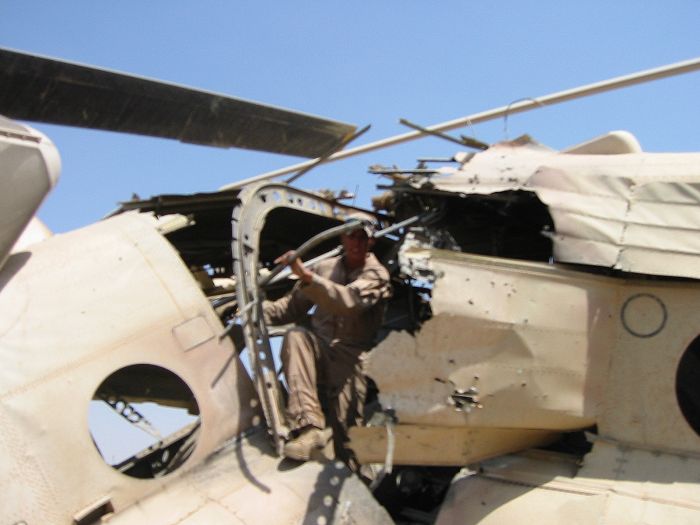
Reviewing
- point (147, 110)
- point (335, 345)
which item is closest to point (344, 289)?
point (335, 345)

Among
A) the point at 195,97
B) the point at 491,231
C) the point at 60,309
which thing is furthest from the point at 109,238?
the point at 491,231

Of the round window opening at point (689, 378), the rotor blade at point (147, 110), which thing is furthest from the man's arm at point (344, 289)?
the round window opening at point (689, 378)

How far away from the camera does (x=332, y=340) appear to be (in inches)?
217

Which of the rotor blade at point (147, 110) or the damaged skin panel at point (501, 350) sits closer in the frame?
the rotor blade at point (147, 110)

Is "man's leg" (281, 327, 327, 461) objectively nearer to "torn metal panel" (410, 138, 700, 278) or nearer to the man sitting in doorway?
the man sitting in doorway

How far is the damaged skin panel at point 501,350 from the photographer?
4.87 m

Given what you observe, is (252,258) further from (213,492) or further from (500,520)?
(500,520)

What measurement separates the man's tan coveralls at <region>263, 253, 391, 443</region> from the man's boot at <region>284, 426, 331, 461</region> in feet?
0.14

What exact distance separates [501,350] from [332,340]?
120 centimetres

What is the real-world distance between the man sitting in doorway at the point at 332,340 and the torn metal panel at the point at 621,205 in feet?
2.42

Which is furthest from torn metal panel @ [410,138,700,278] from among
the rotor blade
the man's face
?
the rotor blade

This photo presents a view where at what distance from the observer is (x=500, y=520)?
480 cm

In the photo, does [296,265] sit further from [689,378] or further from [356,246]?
[689,378]

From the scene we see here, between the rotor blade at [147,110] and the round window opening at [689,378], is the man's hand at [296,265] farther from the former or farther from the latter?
the round window opening at [689,378]
